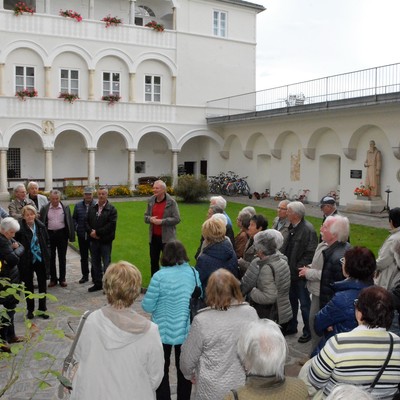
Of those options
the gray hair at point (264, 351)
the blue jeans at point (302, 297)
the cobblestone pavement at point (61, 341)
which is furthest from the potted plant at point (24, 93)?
the gray hair at point (264, 351)

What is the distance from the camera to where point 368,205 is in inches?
802

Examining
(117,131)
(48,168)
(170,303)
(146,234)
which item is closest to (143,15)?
(117,131)

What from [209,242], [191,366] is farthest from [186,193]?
[191,366]

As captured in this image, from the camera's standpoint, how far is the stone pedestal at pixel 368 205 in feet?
66.7

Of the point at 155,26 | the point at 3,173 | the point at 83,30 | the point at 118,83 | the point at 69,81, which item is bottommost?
the point at 3,173

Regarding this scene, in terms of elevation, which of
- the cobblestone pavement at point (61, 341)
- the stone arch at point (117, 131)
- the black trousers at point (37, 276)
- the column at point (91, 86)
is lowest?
the cobblestone pavement at point (61, 341)

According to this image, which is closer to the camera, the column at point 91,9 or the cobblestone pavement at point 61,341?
the cobblestone pavement at point 61,341

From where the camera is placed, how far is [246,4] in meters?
31.9

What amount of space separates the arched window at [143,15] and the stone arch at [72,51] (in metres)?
4.57

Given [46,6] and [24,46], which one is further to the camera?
[46,6]

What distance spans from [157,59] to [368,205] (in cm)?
1532

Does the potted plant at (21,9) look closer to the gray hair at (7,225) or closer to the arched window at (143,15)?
the arched window at (143,15)

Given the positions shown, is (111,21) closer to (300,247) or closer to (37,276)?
(37,276)

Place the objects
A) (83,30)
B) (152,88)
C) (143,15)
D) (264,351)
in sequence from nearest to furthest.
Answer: (264,351), (83,30), (152,88), (143,15)
